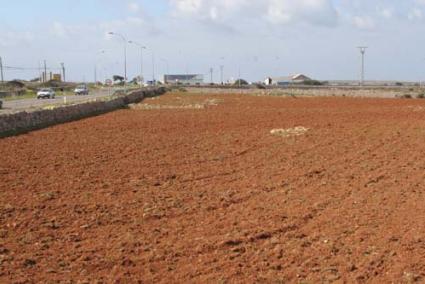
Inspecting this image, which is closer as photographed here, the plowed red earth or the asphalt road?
the plowed red earth

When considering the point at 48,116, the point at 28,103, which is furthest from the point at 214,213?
the point at 28,103

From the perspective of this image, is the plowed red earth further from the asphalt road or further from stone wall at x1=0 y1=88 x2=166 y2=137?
the asphalt road

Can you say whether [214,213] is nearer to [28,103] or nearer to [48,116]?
[48,116]

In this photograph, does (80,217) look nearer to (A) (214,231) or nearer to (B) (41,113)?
(A) (214,231)

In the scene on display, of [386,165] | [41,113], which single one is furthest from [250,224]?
[41,113]

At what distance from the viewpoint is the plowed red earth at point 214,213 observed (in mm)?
7691

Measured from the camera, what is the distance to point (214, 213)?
1073cm

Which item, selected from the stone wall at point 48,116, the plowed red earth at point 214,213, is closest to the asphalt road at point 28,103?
the stone wall at point 48,116

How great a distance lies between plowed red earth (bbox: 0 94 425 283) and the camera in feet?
25.2

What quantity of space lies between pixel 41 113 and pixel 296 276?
28.2 meters

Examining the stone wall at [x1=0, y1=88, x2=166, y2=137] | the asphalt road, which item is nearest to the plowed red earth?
the stone wall at [x1=0, y1=88, x2=166, y2=137]

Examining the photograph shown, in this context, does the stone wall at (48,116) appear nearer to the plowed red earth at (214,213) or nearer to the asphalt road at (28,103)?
Answer: the asphalt road at (28,103)

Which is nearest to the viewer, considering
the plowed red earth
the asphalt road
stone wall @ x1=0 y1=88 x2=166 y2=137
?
the plowed red earth

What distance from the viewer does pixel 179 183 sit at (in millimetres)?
13898
